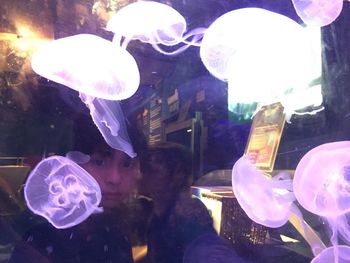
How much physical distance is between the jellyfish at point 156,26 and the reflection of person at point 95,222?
1.12 ft

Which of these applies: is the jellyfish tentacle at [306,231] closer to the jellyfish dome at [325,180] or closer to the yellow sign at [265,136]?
the jellyfish dome at [325,180]

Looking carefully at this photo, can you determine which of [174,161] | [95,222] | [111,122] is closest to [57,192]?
[95,222]

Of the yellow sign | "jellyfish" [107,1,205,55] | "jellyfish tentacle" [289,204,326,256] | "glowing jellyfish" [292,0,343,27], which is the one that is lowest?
"jellyfish tentacle" [289,204,326,256]

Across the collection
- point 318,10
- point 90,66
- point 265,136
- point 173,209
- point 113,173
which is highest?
point 318,10

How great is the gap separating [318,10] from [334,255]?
0.88 metres

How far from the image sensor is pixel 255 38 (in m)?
1.33

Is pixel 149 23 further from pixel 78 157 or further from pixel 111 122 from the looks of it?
pixel 78 157

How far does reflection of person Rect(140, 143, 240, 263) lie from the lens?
1.14 metres

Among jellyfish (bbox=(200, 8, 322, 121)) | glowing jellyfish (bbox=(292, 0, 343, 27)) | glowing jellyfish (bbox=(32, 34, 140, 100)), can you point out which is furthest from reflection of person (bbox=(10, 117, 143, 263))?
glowing jellyfish (bbox=(292, 0, 343, 27))

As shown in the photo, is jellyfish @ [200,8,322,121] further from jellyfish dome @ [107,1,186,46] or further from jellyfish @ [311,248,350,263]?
jellyfish @ [311,248,350,263]

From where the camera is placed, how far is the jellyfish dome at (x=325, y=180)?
123cm

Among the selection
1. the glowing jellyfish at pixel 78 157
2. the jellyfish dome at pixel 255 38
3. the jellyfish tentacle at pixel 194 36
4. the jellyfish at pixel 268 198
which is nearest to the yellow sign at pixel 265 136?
the jellyfish at pixel 268 198

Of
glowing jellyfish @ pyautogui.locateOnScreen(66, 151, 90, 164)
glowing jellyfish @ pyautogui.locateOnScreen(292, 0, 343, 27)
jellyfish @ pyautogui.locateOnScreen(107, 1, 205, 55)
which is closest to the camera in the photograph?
glowing jellyfish @ pyautogui.locateOnScreen(66, 151, 90, 164)

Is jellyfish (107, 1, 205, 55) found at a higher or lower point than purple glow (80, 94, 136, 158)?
higher
